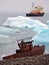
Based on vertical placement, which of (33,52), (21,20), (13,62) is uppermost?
(13,62)

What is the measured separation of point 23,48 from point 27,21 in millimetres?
6712

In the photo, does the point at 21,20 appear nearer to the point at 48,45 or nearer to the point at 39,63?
the point at 48,45

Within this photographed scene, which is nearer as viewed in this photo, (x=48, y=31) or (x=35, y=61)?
(x=35, y=61)

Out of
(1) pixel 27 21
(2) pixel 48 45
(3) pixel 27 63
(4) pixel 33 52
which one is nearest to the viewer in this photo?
(3) pixel 27 63

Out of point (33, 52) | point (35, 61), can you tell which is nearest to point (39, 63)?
point (35, 61)

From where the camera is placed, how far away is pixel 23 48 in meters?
3.51

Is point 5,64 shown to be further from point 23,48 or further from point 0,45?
point 0,45

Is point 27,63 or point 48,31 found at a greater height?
point 27,63

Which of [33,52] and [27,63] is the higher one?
[27,63]

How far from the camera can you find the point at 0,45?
5.64 metres

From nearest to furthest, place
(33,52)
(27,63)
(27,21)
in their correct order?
(27,63)
(33,52)
(27,21)

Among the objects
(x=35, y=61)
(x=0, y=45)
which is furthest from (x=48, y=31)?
(x=35, y=61)

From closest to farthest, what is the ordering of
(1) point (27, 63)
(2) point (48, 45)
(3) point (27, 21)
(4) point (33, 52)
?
(1) point (27, 63)
(4) point (33, 52)
(2) point (48, 45)
(3) point (27, 21)

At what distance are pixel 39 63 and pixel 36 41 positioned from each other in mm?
3817
